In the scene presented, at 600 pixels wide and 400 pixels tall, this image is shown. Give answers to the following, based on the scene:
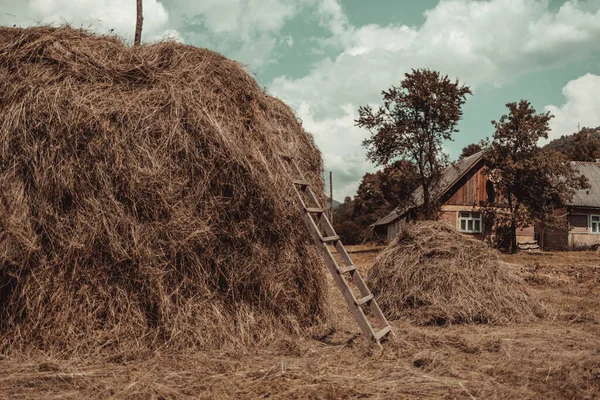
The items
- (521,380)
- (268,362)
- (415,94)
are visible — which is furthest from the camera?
A: (415,94)

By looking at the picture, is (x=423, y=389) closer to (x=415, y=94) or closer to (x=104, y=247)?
(x=104, y=247)

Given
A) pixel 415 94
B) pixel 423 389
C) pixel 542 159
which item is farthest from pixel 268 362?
pixel 542 159

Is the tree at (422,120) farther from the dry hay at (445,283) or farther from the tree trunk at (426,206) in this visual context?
the dry hay at (445,283)

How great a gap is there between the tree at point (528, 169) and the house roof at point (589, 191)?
4160 mm

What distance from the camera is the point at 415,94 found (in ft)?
97.5

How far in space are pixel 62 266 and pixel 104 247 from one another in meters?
0.51

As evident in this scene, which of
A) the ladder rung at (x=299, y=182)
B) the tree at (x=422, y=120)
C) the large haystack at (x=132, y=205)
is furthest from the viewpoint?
the tree at (x=422, y=120)

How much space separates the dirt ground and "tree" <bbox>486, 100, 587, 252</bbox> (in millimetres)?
24755

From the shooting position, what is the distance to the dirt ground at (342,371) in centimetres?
466

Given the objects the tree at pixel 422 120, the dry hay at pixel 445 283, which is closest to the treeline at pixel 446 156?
the tree at pixel 422 120

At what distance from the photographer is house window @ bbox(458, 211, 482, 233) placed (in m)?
34.3

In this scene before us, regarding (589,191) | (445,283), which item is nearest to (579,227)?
(589,191)

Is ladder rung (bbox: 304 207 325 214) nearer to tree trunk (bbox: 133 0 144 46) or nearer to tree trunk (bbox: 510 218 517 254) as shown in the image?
Answer: tree trunk (bbox: 133 0 144 46)

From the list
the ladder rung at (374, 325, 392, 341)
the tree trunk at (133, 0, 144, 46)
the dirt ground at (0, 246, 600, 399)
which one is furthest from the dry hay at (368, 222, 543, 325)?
the tree trunk at (133, 0, 144, 46)
